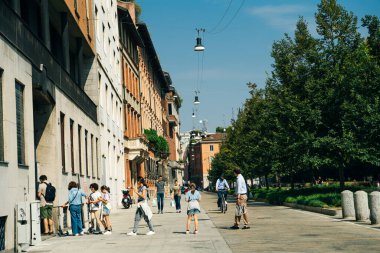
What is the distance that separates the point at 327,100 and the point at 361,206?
1379 centimetres

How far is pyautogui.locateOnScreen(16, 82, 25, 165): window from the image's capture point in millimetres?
16062

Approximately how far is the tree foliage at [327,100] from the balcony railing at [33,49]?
485 inches

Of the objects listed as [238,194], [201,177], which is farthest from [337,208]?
[201,177]

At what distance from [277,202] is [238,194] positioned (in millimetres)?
19730

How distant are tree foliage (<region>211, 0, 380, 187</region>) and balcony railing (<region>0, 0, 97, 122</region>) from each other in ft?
40.4

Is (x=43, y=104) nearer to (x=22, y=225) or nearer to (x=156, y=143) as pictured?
(x=22, y=225)

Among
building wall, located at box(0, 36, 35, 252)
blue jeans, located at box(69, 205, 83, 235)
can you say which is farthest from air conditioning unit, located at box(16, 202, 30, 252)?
blue jeans, located at box(69, 205, 83, 235)

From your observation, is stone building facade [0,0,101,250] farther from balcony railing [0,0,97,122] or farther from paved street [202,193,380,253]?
paved street [202,193,380,253]

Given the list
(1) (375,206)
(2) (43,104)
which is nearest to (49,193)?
(2) (43,104)

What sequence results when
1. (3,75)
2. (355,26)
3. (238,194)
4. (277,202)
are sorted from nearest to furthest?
(3,75) < (238,194) < (355,26) < (277,202)

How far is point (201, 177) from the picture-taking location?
184625 millimetres

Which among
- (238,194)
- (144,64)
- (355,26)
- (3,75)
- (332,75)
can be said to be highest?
(144,64)

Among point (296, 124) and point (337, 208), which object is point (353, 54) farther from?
point (337, 208)

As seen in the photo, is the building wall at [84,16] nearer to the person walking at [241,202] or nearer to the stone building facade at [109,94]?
the stone building facade at [109,94]
